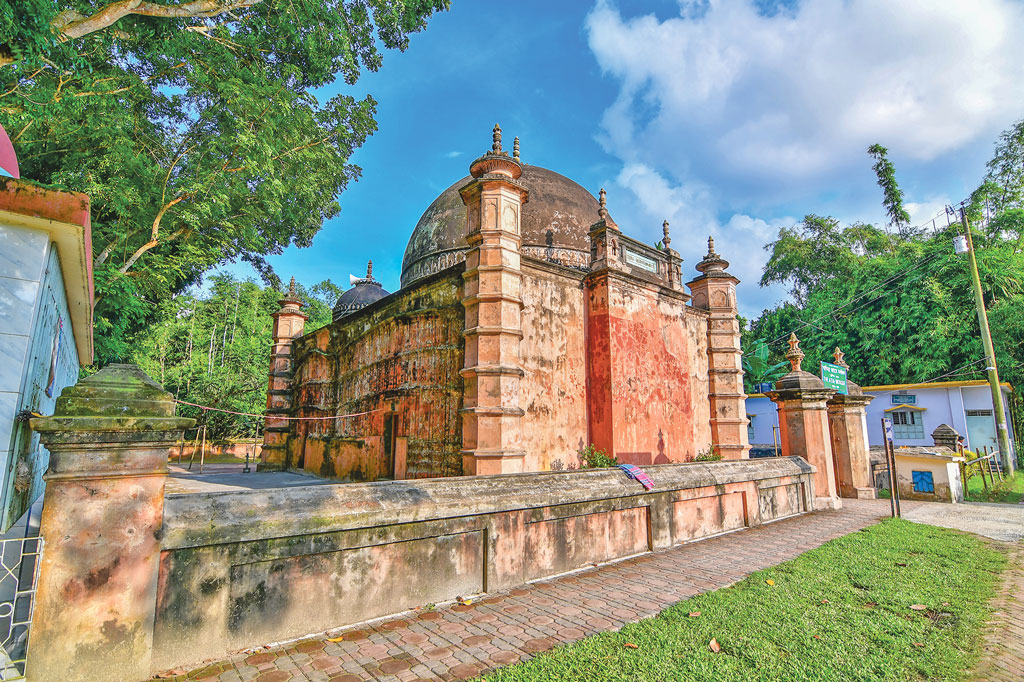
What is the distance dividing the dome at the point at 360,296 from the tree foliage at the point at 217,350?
665 centimetres

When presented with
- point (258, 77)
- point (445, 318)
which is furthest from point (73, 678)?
point (258, 77)

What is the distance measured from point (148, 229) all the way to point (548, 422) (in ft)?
40.9

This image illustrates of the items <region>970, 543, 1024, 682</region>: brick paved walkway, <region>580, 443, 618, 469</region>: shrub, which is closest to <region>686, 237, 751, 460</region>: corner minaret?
<region>580, 443, 618, 469</region>: shrub

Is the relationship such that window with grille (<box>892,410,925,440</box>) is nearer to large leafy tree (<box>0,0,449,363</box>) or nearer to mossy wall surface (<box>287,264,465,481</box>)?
mossy wall surface (<box>287,264,465,481</box>)

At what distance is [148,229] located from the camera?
13.6m

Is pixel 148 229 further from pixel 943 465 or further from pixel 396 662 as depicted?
pixel 943 465

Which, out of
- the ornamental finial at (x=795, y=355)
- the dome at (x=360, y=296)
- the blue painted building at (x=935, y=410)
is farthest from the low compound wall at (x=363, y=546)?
the blue painted building at (x=935, y=410)

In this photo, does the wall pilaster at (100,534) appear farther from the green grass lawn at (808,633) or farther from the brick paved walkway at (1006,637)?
the brick paved walkway at (1006,637)

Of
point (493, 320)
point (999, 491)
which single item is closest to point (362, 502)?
point (493, 320)

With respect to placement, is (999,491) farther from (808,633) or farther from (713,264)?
(808,633)

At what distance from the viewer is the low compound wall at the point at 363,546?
11.0ft

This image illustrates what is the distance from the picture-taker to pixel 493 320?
8.23m

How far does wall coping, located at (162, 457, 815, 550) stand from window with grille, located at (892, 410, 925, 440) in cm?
2418

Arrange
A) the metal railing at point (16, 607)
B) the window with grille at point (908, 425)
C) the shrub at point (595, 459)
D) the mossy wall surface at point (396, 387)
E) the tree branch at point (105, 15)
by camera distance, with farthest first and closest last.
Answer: the window with grille at point (908, 425) → the shrub at point (595, 459) → the mossy wall surface at point (396, 387) → the tree branch at point (105, 15) → the metal railing at point (16, 607)
